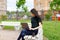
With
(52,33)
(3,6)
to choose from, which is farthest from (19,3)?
(52,33)

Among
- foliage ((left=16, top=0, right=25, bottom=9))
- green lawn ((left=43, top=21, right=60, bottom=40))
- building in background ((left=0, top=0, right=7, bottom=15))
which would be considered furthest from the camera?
building in background ((left=0, top=0, right=7, bottom=15))

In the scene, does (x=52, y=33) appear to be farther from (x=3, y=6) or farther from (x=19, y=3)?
(x=3, y=6)

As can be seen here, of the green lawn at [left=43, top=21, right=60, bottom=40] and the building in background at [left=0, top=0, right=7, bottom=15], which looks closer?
the green lawn at [left=43, top=21, right=60, bottom=40]

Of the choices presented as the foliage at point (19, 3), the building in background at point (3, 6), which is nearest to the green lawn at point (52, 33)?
the foliage at point (19, 3)

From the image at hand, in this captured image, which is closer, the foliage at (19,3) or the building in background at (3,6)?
the foliage at (19,3)

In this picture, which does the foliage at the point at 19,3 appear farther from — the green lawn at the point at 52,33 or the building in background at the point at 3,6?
the green lawn at the point at 52,33

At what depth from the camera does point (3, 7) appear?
1443 inches

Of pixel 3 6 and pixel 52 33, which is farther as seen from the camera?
pixel 3 6

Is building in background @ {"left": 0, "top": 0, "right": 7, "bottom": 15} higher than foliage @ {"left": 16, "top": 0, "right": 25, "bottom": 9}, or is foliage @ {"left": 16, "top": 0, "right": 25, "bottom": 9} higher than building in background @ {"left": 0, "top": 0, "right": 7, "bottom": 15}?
foliage @ {"left": 16, "top": 0, "right": 25, "bottom": 9}

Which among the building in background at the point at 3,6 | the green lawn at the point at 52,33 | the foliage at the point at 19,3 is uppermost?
the green lawn at the point at 52,33

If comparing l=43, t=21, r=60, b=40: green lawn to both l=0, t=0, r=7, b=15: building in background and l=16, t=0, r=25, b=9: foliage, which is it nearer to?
l=16, t=0, r=25, b=9: foliage

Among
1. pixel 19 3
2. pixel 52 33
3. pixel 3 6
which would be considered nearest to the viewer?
pixel 52 33

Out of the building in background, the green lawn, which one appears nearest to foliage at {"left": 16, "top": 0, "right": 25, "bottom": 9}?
the building in background

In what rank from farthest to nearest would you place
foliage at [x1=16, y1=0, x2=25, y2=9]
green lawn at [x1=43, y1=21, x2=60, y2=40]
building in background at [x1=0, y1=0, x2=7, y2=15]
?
building in background at [x1=0, y1=0, x2=7, y2=15], foliage at [x1=16, y1=0, x2=25, y2=9], green lawn at [x1=43, y1=21, x2=60, y2=40]
